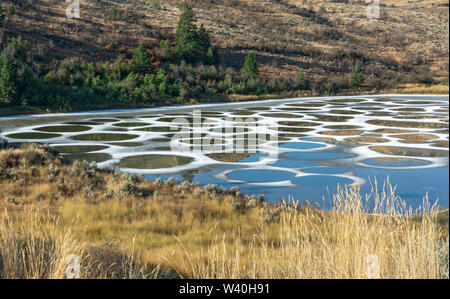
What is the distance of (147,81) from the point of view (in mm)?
33625

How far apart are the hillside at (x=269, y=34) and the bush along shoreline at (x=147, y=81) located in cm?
244

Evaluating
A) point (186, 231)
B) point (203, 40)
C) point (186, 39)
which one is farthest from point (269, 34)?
point (186, 231)

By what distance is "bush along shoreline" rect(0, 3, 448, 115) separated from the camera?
27.2 m

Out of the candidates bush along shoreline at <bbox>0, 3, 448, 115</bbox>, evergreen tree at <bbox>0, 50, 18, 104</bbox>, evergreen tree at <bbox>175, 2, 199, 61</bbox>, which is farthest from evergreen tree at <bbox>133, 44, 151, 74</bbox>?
evergreen tree at <bbox>0, 50, 18, 104</bbox>

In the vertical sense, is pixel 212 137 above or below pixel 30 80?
below

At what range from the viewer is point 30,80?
92.9 feet

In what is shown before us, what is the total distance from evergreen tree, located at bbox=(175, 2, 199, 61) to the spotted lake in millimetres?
16866

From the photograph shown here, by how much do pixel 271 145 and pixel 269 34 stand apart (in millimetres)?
52580

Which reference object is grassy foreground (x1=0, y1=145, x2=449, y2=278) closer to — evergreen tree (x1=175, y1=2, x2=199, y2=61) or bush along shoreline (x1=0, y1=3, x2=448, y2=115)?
bush along shoreline (x1=0, y1=3, x2=448, y2=115)

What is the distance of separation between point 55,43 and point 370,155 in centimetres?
3307

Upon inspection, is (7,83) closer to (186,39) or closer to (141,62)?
(141,62)

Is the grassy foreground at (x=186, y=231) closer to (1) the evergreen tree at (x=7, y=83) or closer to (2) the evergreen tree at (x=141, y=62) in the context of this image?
(1) the evergreen tree at (x=7, y=83)
